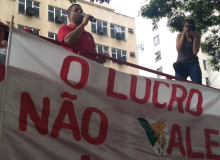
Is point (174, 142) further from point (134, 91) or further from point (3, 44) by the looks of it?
point (3, 44)

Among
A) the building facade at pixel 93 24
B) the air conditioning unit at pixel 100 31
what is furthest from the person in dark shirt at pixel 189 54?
the air conditioning unit at pixel 100 31

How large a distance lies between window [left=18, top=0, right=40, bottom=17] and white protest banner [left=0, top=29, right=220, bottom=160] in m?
19.5

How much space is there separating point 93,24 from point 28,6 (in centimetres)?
513

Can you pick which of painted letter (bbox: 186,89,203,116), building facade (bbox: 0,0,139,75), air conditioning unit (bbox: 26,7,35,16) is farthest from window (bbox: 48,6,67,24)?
painted letter (bbox: 186,89,203,116)

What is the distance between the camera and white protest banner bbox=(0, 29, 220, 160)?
3.19 meters

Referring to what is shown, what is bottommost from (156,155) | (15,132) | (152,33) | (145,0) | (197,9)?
(156,155)

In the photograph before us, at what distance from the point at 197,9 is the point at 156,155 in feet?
31.0

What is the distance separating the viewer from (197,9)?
40.8ft

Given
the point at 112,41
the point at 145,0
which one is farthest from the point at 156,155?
the point at 112,41

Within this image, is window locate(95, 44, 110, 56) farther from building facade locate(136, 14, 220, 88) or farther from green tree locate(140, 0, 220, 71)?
green tree locate(140, 0, 220, 71)

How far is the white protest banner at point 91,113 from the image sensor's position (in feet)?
10.5

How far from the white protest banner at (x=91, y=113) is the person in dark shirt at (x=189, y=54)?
2.51 ft

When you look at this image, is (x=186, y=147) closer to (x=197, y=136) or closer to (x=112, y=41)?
(x=197, y=136)

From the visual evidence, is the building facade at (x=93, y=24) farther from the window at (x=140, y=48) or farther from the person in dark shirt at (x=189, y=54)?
the person in dark shirt at (x=189, y=54)
